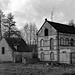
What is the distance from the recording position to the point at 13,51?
135 feet

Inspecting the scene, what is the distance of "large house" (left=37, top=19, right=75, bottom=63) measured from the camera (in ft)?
125

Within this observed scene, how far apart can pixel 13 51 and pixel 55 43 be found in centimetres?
973

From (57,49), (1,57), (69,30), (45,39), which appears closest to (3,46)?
(1,57)

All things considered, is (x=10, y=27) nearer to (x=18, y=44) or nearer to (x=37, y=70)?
(x=18, y=44)

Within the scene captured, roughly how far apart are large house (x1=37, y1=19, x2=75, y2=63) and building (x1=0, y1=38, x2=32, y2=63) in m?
3.73

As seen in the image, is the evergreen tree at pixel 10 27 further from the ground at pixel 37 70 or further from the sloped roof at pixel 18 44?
the ground at pixel 37 70

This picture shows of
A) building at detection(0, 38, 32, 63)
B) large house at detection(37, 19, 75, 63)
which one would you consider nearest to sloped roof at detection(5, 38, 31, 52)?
building at detection(0, 38, 32, 63)

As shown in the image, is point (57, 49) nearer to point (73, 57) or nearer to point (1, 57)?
point (73, 57)

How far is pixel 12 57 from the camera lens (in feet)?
135

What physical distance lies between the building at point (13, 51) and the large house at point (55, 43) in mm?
3729

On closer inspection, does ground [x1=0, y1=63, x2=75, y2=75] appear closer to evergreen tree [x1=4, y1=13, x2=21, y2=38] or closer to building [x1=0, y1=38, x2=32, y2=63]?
building [x1=0, y1=38, x2=32, y2=63]

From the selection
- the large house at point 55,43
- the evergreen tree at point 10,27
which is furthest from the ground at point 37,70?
the evergreen tree at point 10,27

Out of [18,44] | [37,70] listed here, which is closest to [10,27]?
[18,44]

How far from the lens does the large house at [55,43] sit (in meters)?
38.1
